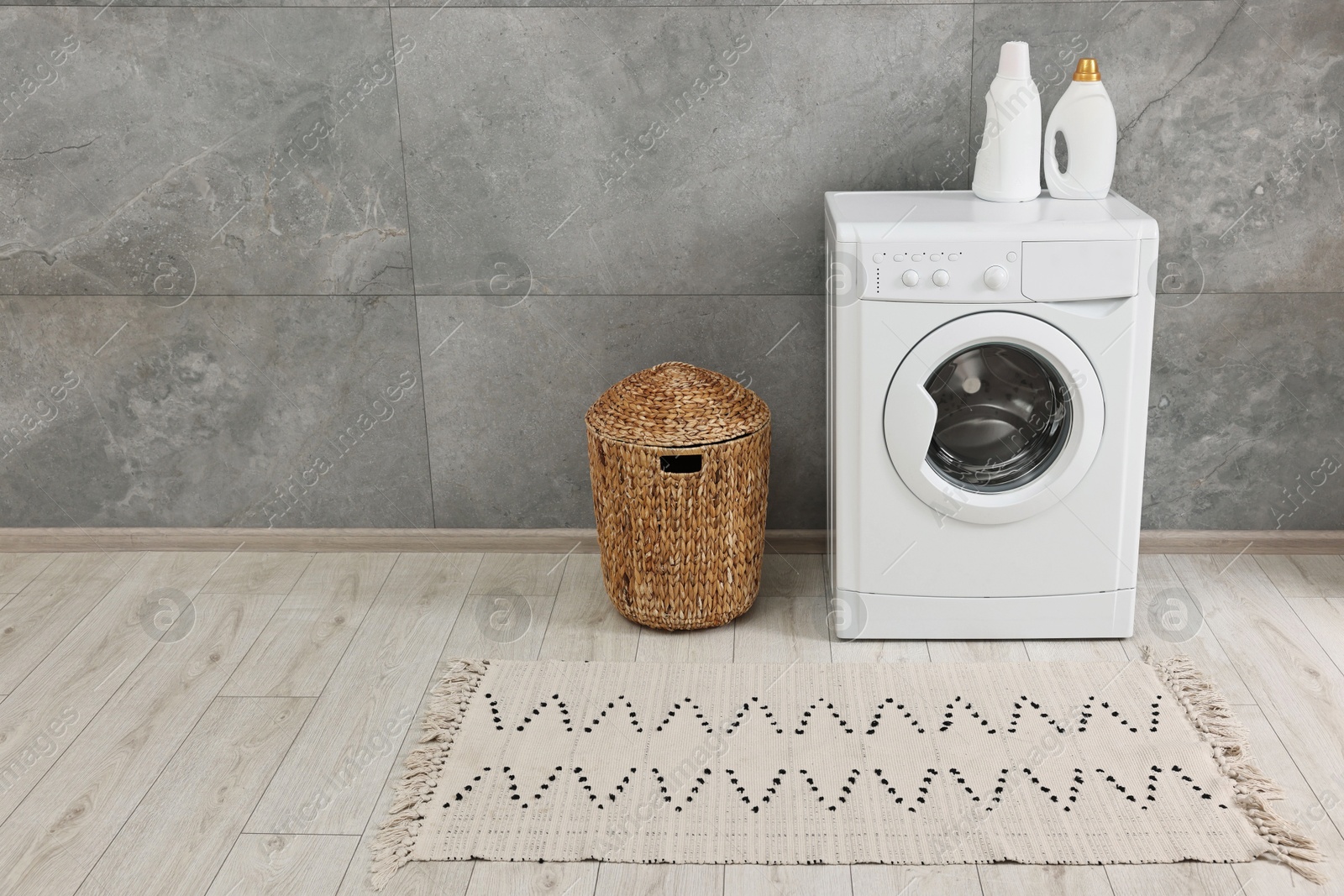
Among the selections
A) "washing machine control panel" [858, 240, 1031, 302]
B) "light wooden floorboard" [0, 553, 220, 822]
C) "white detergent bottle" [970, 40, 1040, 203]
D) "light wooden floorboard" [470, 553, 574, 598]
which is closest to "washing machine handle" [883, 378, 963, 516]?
"washing machine control panel" [858, 240, 1031, 302]

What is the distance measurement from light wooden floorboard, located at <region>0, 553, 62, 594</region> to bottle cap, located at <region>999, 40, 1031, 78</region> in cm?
229

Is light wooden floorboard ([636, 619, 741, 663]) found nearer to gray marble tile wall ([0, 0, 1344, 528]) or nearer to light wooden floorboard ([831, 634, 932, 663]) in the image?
light wooden floorboard ([831, 634, 932, 663])

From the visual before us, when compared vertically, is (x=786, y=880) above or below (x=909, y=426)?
below

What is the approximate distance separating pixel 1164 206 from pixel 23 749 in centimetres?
234

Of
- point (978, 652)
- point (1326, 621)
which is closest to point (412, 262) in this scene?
point (978, 652)

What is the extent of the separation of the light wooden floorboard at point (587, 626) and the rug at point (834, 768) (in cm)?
6

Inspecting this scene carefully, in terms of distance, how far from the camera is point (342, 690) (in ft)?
7.18

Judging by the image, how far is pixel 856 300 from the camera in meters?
2.09

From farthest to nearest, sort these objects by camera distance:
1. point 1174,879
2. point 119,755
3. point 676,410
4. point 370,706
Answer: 1. point 676,410
2. point 370,706
3. point 119,755
4. point 1174,879

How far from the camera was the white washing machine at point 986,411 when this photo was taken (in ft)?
6.71

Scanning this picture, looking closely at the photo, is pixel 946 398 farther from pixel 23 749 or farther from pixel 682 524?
pixel 23 749

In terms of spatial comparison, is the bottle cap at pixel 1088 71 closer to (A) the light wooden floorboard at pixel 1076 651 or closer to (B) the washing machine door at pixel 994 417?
(B) the washing machine door at pixel 994 417

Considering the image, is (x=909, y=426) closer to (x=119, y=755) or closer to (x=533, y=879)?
(x=533, y=879)

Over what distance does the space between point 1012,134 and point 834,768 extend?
46.2 inches
